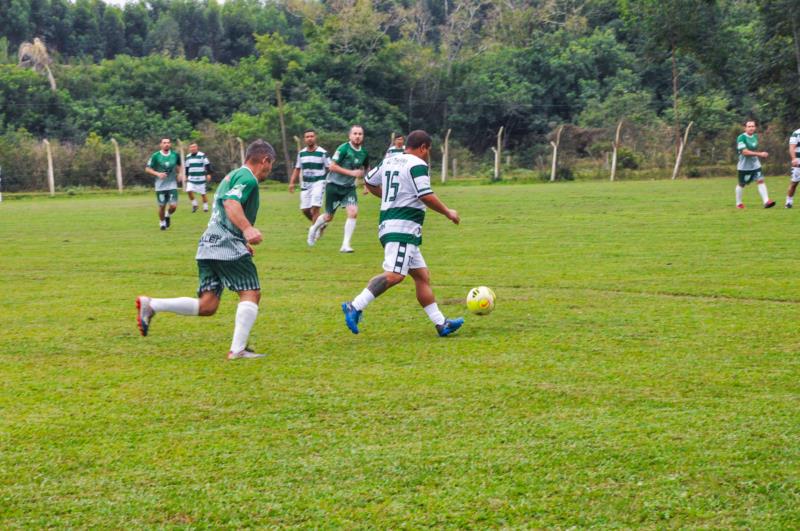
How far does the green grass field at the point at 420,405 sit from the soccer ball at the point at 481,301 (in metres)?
0.19

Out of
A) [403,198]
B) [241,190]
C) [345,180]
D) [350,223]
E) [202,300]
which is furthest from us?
[345,180]

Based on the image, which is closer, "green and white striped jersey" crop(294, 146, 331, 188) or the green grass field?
the green grass field

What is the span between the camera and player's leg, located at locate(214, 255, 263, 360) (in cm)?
761

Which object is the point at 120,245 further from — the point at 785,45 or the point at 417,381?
the point at 785,45

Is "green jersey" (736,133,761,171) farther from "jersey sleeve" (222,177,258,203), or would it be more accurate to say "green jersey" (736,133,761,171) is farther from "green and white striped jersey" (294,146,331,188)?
"jersey sleeve" (222,177,258,203)

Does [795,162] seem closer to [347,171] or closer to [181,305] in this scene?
[347,171]

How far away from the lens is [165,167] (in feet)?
74.3

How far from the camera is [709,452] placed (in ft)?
16.3

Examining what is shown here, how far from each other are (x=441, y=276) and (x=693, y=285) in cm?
320

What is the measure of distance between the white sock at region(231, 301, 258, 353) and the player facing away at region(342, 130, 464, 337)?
1131 mm

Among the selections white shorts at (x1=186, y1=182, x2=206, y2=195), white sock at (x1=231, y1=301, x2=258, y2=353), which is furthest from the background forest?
white sock at (x1=231, y1=301, x2=258, y2=353)

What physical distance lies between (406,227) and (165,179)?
14.8 metres

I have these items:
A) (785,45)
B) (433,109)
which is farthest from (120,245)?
(433,109)

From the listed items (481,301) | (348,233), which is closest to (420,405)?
(481,301)
